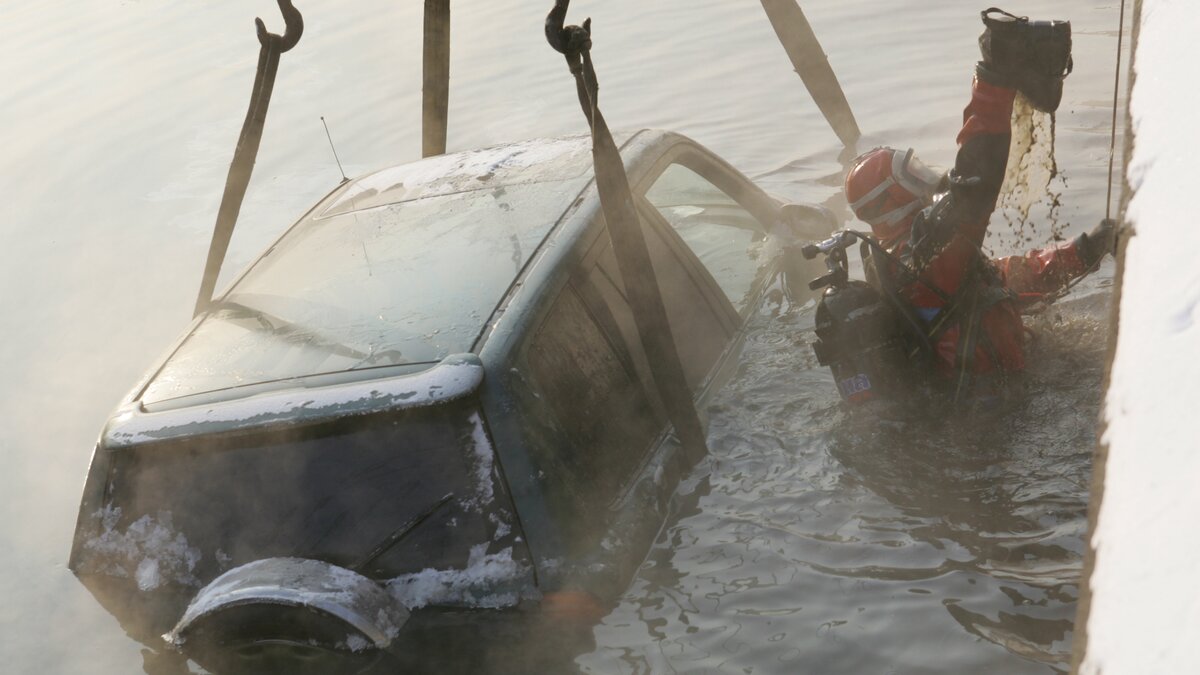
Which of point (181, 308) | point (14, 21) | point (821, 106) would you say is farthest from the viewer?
point (14, 21)

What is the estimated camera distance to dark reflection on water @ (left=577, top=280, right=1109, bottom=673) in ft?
11.3

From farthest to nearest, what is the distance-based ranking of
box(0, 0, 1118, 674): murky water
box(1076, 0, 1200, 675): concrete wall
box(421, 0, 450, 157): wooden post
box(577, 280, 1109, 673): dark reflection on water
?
1. box(421, 0, 450, 157): wooden post
2. box(0, 0, 1118, 674): murky water
3. box(577, 280, 1109, 673): dark reflection on water
4. box(1076, 0, 1200, 675): concrete wall

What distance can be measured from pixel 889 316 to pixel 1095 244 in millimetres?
859

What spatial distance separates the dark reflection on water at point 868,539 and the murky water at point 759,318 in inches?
0.4

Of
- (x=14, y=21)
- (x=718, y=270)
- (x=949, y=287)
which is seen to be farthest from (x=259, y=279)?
(x=14, y=21)

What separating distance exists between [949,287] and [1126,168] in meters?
3.19

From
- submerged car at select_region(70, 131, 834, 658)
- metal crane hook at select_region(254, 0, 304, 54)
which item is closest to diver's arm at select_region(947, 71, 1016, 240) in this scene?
submerged car at select_region(70, 131, 834, 658)

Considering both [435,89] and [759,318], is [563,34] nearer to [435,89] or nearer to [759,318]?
[759,318]

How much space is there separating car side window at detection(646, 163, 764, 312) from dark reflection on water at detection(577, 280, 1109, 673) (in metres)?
0.35

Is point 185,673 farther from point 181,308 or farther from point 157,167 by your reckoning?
point 157,167

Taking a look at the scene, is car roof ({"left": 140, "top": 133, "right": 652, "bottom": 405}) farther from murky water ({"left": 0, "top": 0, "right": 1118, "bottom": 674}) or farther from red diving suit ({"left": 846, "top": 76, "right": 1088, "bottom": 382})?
red diving suit ({"left": 846, "top": 76, "right": 1088, "bottom": 382})

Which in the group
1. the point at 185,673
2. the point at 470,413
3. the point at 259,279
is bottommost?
the point at 185,673

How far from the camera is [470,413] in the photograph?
323 cm

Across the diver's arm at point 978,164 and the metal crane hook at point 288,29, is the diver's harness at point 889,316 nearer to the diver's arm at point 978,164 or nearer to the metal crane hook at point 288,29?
the diver's arm at point 978,164
